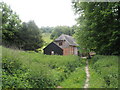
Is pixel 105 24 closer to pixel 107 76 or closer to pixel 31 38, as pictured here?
pixel 107 76

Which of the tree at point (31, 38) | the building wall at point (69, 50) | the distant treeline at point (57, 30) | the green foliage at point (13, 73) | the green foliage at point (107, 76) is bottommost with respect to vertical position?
the green foliage at point (107, 76)

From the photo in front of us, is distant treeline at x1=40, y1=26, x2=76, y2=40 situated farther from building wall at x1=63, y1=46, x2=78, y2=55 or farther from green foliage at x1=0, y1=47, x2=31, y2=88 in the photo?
green foliage at x1=0, y1=47, x2=31, y2=88

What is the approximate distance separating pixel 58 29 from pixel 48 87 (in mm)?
16760

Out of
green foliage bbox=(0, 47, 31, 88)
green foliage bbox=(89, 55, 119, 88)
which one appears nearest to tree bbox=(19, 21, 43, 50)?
green foliage bbox=(89, 55, 119, 88)

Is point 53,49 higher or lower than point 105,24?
lower

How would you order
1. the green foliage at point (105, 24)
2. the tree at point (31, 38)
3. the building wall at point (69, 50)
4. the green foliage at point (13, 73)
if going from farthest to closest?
the building wall at point (69, 50) < the tree at point (31, 38) < the green foliage at point (105, 24) < the green foliage at point (13, 73)

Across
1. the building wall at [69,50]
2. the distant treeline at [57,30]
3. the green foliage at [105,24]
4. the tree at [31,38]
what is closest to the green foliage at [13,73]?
the green foliage at [105,24]

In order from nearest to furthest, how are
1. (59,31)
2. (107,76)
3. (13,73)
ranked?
(13,73) → (107,76) → (59,31)

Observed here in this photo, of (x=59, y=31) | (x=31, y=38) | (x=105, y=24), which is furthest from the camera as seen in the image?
(x=59, y=31)

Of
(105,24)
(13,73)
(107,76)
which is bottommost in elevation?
(107,76)

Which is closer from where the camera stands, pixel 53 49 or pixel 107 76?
pixel 107 76

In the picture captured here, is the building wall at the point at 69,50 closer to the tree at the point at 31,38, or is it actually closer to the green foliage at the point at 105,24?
the tree at the point at 31,38

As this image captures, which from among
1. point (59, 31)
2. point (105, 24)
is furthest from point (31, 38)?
point (59, 31)

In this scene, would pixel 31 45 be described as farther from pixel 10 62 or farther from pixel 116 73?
pixel 116 73
